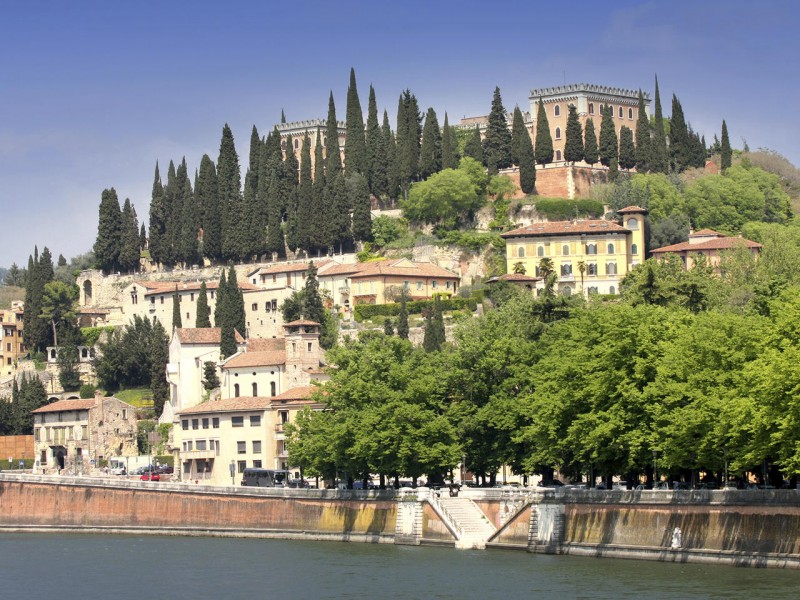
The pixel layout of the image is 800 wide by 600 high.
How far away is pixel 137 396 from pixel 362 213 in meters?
23.4

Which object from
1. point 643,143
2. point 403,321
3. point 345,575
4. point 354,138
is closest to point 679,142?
point 643,143

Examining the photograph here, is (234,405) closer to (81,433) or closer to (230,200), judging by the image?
(81,433)

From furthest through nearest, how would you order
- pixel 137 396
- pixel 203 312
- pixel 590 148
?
pixel 590 148 → pixel 203 312 → pixel 137 396

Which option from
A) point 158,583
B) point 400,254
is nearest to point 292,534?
point 158,583

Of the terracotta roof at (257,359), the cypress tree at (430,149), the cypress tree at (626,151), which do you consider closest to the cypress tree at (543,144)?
the cypress tree at (626,151)

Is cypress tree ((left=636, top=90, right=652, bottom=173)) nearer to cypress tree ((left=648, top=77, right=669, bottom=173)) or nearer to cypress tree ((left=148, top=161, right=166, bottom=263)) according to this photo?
cypress tree ((left=648, top=77, right=669, bottom=173))

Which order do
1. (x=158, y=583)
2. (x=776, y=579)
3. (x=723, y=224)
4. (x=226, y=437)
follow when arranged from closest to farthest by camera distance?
1. (x=776, y=579)
2. (x=158, y=583)
3. (x=226, y=437)
4. (x=723, y=224)

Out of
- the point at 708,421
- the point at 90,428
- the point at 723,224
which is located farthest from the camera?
the point at 723,224

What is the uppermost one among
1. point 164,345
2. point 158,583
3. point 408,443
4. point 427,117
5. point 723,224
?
point 427,117

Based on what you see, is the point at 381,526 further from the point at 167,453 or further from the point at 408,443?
the point at 167,453

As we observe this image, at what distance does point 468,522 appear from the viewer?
223 feet

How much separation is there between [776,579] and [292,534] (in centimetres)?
3039

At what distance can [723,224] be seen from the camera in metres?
123

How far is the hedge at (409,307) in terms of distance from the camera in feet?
372
